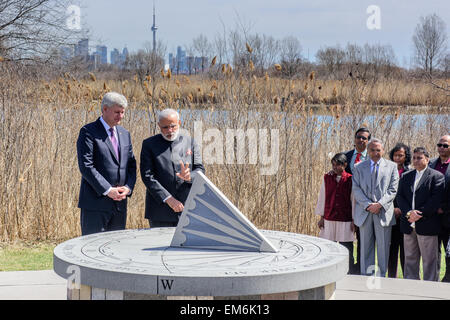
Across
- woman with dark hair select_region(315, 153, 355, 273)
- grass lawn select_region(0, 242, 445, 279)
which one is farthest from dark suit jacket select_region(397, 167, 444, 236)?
grass lawn select_region(0, 242, 445, 279)

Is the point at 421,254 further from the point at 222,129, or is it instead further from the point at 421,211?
the point at 222,129

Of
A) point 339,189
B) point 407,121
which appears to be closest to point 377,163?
point 339,189

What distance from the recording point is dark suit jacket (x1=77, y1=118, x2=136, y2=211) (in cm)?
438

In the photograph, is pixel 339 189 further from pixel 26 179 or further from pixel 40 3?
pixel 40 3

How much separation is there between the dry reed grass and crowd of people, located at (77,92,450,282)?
4.63 feet

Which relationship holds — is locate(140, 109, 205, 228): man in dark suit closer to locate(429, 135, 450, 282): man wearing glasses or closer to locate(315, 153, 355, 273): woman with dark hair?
locate(315, 153, 355, 273): woman with dark hair

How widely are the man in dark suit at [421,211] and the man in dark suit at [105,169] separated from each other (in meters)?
2.55

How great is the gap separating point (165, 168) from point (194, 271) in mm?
1604

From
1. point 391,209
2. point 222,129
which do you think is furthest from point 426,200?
point 222,129

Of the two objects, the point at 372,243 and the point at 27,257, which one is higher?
the point at 372,243

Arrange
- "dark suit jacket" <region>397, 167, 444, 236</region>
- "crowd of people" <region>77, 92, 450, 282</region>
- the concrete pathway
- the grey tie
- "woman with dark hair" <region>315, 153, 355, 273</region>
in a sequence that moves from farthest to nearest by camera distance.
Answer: "woman with dark hair" <region>315, 153, 355, 273</region> < the grey tie < "dark suit jacket" <region>397, 167, 444, 236</region> < "crowd of people" <region>77, 92, 450, 282</region> < the concrete pathway

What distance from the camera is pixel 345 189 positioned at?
562 cm

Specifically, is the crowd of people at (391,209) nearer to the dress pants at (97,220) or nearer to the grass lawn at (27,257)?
the grass lawn at (27,257)
